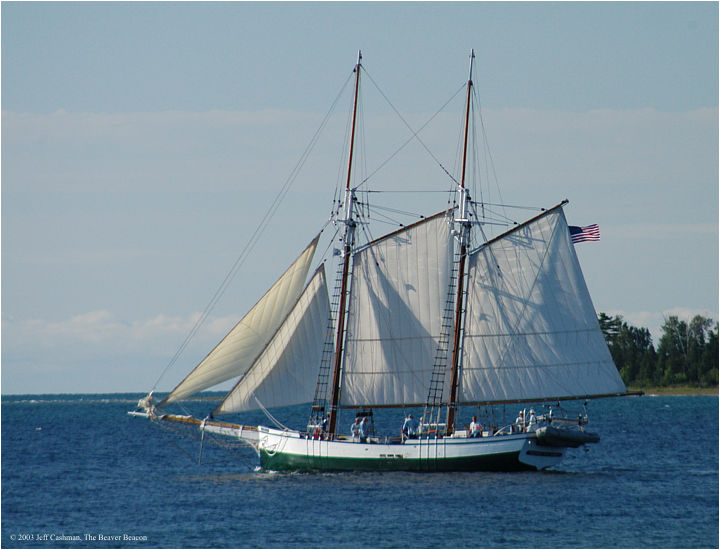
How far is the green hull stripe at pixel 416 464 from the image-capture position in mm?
56844

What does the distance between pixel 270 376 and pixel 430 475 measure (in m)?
9.45

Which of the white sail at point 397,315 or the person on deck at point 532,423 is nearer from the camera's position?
the person on deck at point 532,423

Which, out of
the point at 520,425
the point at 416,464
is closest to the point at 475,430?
the point at 520,425

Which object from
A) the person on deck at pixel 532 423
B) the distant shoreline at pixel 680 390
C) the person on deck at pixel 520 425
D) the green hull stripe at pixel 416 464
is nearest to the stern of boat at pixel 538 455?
the green hull stripe at pixel 416 464

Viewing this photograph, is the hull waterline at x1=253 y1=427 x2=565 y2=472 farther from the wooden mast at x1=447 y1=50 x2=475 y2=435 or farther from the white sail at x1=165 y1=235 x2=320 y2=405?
the white sail at x1=165 y1=235 x2=320 y2=405

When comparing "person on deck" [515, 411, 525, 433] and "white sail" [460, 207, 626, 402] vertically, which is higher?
"white sail" [460, 207, 626, 402]

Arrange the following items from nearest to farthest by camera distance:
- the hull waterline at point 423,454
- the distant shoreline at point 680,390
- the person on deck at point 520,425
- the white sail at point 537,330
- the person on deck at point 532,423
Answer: the hull waterline at point 423,454, the person on deck at point 532,423, the person on deck at point 520,425, the white sail at point 537,330, the distant shoreline at point 680,390

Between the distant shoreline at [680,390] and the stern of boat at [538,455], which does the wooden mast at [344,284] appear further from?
the distant shoreline at [680,390]

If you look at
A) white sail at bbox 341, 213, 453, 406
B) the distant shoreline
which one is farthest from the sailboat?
the distant shoreline

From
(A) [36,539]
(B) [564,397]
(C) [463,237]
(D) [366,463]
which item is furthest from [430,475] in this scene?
(A) [36,539]

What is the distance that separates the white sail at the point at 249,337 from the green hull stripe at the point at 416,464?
6.00m

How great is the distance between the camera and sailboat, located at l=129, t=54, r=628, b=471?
57625mm

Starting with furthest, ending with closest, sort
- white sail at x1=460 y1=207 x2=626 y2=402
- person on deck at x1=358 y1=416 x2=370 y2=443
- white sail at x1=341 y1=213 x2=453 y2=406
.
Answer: white sail at x1=341 y1=213 x2=453 y2=406 → white sail at x1=460 y1=207 x2=626 y2=402 → person on deck at x1=358 y1=416 x2=370 y2=443

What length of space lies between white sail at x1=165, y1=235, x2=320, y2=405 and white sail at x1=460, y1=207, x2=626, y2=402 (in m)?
10.0
